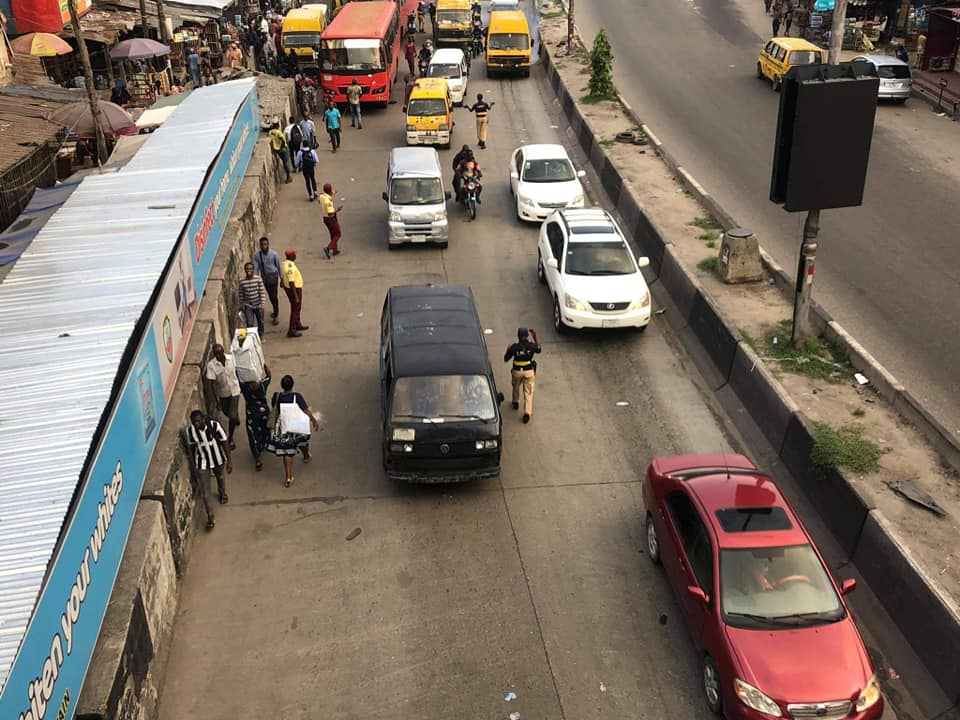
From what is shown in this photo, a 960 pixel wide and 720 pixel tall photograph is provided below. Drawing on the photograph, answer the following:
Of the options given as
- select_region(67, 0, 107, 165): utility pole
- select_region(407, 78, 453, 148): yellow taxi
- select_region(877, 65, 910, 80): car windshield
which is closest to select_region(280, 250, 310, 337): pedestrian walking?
select_region(67, 0, 107, 165): utility pole

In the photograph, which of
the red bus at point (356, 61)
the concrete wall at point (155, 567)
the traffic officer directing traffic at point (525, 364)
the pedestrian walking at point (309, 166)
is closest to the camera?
the concrete wall at point (155, 567)

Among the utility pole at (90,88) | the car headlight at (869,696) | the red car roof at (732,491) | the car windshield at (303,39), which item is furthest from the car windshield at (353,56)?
the car headlight at (869,696)

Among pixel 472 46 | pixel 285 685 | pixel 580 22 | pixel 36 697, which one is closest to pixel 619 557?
pixel 285 685

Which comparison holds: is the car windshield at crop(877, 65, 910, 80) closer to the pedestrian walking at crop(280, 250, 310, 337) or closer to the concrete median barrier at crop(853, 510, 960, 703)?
the pedestrian walking at crop(280, 250, 310, 337)

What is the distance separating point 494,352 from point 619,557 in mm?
5745

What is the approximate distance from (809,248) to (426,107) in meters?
16.7

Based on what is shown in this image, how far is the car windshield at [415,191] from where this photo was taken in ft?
66.4

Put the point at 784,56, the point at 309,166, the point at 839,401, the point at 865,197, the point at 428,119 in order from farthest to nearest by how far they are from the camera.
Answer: the point at 784,56 → the point at 428,119 → the point at 309,166 → the point at 865,197 → the point at 839,401

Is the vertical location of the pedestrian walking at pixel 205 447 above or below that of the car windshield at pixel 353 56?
below

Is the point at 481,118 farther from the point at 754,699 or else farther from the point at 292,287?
the point at 754,699

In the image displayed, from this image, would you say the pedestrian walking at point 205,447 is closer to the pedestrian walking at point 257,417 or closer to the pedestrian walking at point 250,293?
the pedestrian walking at point 257,417

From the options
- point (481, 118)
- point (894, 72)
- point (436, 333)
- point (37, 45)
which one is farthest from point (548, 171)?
point (894, 72)

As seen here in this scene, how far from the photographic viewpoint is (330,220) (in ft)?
63.6

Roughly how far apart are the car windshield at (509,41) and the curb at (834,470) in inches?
772
